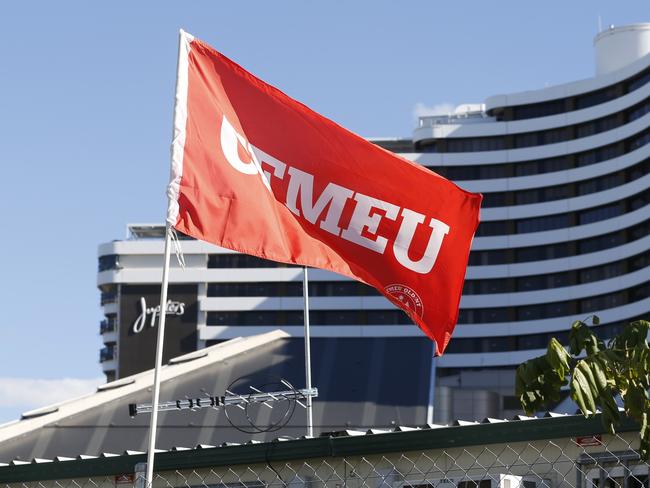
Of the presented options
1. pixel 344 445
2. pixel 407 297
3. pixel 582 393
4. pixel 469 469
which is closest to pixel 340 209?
pixel 407 297

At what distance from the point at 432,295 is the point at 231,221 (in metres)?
2.08

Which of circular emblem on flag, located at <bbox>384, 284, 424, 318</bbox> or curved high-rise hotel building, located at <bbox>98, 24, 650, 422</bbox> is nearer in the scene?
circular emblem on flag, located at <bbox>384, 284, 424, 318</bbox>

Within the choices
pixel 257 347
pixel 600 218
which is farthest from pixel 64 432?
pixel 600 218

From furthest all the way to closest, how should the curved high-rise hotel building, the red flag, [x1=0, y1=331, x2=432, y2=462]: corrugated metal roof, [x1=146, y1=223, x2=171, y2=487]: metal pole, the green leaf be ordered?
1. the curved high-rise hotel building
2. [x1=0, y1=331, x2=432, y2=462]: corrugated metal roof
3. the red flag
4. [x1=146, y1=223, x2=171, y2=487]: metal pole
5. the green leaf

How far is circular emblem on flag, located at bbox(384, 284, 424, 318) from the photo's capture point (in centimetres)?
1371

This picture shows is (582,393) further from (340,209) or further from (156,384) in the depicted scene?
(340,209)

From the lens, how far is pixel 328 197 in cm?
1405

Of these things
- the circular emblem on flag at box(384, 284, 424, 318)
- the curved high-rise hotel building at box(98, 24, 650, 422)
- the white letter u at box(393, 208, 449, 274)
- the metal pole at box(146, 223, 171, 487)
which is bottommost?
the metal pole at box(146, 223, 171, 487)

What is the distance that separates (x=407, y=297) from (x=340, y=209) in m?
1.09

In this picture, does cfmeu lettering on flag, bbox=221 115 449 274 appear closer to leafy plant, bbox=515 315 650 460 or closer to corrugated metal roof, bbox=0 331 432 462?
leafy plant, bbox=515 315 650 460

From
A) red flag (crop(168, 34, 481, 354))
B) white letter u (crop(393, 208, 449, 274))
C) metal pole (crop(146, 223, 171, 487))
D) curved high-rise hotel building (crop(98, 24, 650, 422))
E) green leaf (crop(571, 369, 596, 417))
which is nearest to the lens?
green leaf (crop(571, 369, 596, 417))

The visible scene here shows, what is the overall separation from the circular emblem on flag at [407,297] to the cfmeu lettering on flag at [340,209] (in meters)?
0.22

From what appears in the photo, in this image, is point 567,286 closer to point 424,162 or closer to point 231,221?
point 424,162

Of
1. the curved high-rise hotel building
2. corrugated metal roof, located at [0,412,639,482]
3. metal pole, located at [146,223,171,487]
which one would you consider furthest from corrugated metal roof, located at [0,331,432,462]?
the curved high-rise hotel building
